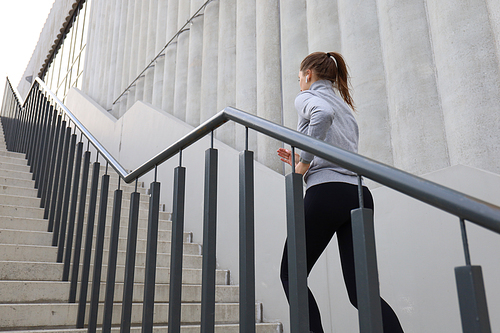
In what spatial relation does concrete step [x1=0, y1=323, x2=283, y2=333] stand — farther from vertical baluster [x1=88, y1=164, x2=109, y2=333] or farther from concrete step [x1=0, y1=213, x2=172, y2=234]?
concrete step [x1=0, y1=213, x2=172, y2=234]

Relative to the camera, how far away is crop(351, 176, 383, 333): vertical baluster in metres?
0.87

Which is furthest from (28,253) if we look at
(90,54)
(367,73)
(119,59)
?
(90,54)

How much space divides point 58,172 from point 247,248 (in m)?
2.18

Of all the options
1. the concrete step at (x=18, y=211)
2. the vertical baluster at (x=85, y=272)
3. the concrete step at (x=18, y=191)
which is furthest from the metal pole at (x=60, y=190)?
the concrete step at (x=18, y=191)

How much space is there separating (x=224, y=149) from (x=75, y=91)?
5.91m

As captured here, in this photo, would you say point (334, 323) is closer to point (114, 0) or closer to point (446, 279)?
point (446, 279)

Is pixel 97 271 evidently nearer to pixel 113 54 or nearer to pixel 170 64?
pixel 170 64

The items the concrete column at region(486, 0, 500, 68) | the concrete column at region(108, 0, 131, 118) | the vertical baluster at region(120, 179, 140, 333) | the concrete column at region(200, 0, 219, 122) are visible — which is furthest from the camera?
the concrete column at region(108, 0, 131, 118)

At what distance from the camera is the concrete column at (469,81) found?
205 cm

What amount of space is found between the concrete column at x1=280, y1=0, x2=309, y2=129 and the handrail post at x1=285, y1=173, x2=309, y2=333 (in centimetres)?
228

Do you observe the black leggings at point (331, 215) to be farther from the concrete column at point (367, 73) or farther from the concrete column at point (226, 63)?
the concrete column at point (226, 63)

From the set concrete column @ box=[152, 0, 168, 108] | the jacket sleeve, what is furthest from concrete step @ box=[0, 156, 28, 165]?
the jacket sleeve

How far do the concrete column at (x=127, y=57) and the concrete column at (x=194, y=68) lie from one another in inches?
87.4

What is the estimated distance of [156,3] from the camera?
6500 mm
